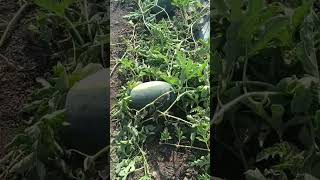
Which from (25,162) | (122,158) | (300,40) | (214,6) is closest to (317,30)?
(300,40)

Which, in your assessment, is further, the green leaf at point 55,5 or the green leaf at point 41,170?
the green leaf at point 55,5

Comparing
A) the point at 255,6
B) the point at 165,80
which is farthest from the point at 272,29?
the point at 165,80

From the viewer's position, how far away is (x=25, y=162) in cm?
106

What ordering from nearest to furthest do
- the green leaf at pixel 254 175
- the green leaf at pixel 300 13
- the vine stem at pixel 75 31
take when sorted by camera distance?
the green leaf at pixel 254 175, the green leaf at pixel 300 13, the vine stem at pixel 75 31

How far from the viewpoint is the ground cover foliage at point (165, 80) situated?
116 centimetres

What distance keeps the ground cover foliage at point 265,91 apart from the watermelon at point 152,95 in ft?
0.33

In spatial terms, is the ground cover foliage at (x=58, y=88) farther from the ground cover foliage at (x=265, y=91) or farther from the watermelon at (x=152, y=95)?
the ground cover foliage at (x=265, y=91)

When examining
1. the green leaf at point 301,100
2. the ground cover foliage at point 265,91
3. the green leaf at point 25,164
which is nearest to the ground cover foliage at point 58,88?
the green leaf at point 25,164

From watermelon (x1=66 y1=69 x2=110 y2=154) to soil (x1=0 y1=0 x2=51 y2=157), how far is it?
0.12 m

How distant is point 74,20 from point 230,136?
0.40m

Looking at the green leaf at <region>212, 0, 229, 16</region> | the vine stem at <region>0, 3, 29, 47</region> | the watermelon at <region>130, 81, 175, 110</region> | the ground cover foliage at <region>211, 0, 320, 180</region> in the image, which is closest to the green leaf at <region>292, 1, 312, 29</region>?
the ground cover foliage at <region>211, 0, 320, 180</region>

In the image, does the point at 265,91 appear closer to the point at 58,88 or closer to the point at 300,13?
the point at 300,13

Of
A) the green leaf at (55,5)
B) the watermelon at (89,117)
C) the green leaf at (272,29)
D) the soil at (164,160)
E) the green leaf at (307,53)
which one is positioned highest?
the green leaf at (55,5)

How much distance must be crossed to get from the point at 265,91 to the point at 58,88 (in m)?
0.36
